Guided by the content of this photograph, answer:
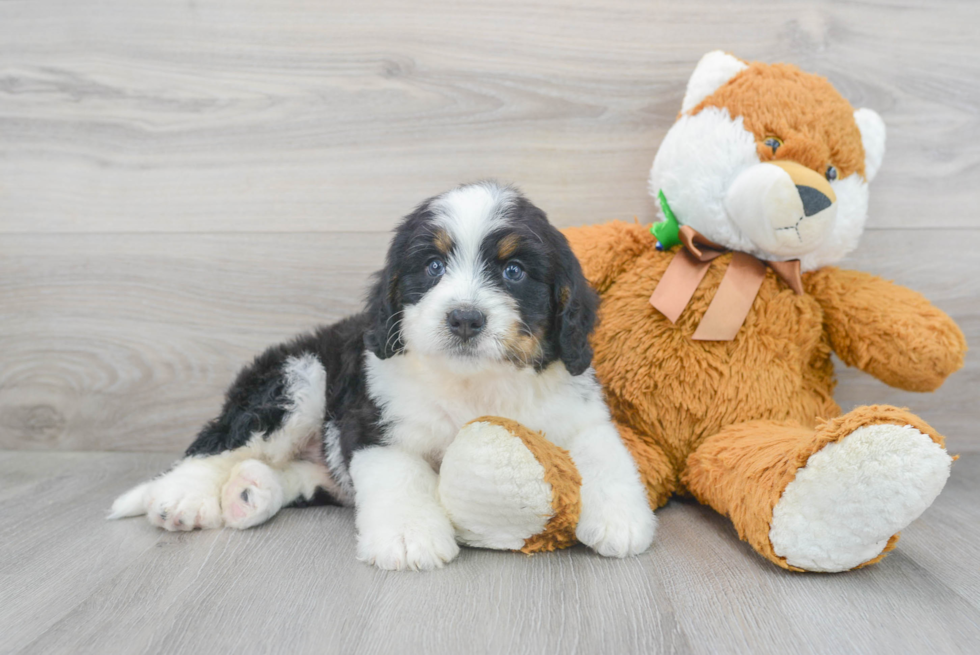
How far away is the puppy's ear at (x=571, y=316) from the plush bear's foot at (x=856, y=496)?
22.0 inches

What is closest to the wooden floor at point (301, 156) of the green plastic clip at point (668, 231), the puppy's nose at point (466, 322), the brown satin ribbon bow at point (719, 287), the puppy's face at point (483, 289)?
the green plastic clip at point (668, 231)

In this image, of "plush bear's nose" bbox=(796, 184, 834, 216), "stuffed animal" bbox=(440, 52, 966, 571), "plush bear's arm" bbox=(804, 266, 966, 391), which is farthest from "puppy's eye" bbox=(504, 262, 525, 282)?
"plush bear's arm" bbox=(804, 266, 966, 391)

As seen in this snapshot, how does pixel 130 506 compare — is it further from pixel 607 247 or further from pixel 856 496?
pixel 856 496

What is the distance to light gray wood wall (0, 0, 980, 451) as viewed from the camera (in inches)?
97.0

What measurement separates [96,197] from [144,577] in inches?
65.1

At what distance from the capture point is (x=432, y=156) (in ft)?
8.33

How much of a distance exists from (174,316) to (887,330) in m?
2.45

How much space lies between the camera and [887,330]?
2.00 metres

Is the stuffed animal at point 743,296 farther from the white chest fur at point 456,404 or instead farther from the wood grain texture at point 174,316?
the wood grain texture at point 174,316

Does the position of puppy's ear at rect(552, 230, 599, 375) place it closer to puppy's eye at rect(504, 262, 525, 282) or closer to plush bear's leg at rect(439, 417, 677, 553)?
puppy's eye at rect(504, 262, 525, 282)

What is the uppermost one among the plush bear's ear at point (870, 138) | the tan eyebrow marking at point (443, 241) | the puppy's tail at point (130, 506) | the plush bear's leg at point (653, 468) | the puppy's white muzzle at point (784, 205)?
the plush bear's ear at point (870, 138)

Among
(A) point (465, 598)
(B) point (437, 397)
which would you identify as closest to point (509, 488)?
(A) point (465, 598)

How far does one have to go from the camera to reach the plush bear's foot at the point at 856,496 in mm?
1395

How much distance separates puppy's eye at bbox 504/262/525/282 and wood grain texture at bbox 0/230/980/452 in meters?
1.03
